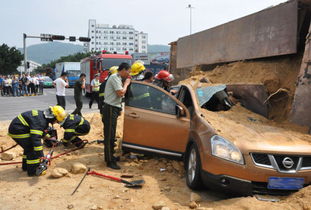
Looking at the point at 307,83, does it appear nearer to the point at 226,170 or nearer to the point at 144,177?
the point at 226,170

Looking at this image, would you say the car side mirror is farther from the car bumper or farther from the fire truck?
the fire truck

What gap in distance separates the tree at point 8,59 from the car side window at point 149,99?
49738mm

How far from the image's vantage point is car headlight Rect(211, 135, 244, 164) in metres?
3.42

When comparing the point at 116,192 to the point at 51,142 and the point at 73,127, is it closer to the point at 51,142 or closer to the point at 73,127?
the point at 73,127

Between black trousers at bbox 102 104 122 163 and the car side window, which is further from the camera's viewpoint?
black trousers at bbox 102 104 122 163

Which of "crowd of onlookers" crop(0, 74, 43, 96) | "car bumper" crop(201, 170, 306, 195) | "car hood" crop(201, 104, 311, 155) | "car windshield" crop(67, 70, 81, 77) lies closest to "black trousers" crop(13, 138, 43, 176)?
"car hood" crop(201, 104, 311, 155)

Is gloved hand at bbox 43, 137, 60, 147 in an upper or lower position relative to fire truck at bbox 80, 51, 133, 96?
lower

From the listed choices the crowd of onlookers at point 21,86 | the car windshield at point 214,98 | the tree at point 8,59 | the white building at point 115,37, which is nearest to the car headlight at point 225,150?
the car windshield at point 214,98

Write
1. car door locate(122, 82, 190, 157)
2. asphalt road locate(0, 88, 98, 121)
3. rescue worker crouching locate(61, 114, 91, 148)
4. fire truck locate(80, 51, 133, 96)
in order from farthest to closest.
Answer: fire truck locate(80, 51, 133, 96) < asphalt road locate(0, 88, 98, 121) < rescue worker crouching locate(61, 114, 91, 148) < car door locate(122, 82, 190, 157)

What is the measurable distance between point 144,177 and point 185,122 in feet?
3.50

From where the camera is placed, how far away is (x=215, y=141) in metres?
3.61

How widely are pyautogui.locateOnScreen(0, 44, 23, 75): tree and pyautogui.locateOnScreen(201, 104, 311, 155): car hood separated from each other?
5117 cm

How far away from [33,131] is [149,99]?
6.06ft

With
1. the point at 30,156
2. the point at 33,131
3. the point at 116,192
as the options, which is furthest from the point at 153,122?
the point at 30,156
